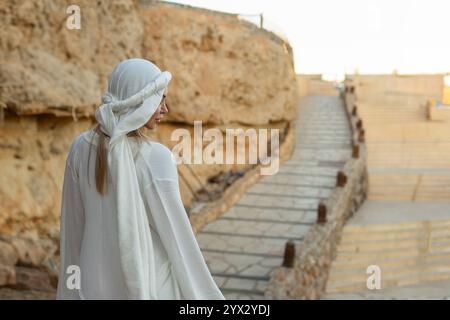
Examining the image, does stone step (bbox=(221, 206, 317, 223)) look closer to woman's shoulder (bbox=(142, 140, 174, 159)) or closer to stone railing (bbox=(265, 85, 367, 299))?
stone railing (bbox=(265, 85, 367, 299))

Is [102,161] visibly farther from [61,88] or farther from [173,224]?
[61,88]

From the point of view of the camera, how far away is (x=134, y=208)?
6.06 ft

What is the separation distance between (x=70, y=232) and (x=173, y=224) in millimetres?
485

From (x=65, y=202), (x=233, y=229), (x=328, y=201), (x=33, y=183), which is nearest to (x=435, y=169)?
(x=328, y=201)

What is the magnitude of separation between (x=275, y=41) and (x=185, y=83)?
3.34 meters

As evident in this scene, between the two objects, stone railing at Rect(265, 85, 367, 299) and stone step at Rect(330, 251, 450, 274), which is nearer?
stone railing at Rect(265, 85, 367, 299)

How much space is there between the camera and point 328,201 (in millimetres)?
10273

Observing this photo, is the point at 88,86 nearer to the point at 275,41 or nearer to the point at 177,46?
the point at 177,46

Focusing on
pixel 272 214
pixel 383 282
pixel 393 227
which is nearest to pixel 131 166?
pixel 383 282

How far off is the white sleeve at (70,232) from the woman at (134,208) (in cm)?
6

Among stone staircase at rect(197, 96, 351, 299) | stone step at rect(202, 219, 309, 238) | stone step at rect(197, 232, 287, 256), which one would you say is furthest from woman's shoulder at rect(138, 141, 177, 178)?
stone step at rect(202, 219, 309, 238)

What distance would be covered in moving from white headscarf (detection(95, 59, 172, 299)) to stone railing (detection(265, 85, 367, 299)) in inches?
210

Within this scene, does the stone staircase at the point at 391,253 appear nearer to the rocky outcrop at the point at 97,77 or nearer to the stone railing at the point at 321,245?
the stone railing at the point at 321,245

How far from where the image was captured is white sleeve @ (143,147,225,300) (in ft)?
6.05
